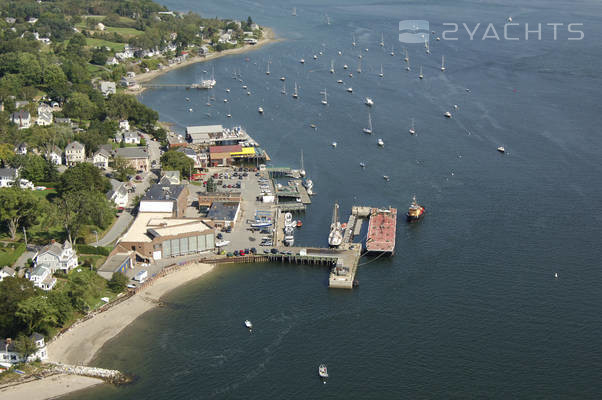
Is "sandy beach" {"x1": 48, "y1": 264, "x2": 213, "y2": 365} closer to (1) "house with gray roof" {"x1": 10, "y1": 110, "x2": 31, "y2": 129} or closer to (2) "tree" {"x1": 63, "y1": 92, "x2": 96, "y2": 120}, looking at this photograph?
(1) "house with gray roof" {"x1": 10, "y1": 110, "x2": 31, "y2": 129}

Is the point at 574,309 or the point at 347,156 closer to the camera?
the point at 574,309

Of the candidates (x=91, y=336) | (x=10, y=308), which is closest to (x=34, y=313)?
(x=10, y=308)

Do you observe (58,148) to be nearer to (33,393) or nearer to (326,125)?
(326,125)

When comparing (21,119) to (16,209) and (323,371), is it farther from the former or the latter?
(323,371)

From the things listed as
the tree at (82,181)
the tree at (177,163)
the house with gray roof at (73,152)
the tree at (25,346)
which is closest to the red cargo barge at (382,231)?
the tree at (177,163)

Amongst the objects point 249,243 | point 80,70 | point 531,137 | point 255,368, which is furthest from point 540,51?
point 255,368

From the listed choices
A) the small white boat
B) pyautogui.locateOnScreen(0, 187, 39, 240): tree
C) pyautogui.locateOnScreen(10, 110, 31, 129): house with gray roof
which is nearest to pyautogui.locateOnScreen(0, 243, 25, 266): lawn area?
pyautogui.locateOnScreen(0, 187, 39, 240): tree
